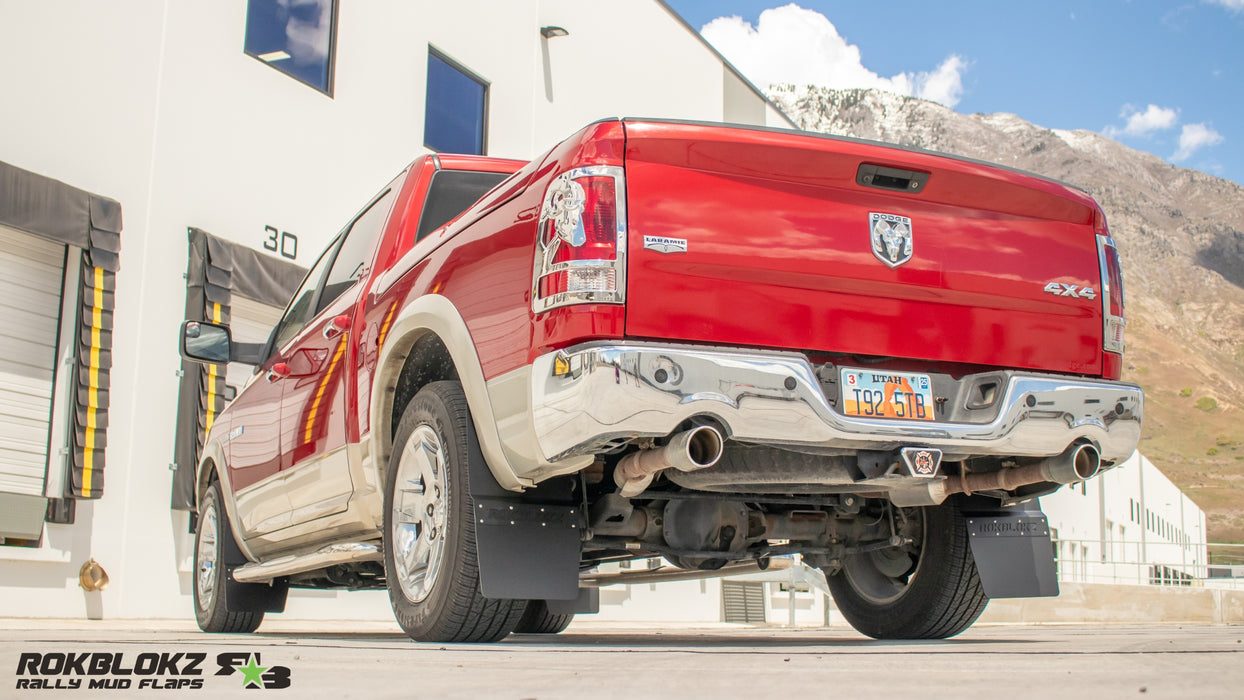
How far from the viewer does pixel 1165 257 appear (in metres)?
167

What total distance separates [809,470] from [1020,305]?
37.5 inches

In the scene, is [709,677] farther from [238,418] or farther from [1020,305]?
[238,418]

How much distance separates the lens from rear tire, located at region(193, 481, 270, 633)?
242 inches

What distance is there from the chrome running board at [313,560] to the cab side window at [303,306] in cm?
116

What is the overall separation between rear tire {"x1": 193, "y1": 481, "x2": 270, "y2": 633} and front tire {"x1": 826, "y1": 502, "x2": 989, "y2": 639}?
3.13 m

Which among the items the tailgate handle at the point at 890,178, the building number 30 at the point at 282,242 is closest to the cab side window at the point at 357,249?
the tailgate handle at the point at 890,178

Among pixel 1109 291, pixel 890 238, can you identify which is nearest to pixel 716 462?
pixel 890 238

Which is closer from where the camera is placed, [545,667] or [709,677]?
[709,677]

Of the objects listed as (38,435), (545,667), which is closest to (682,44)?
Answer: (38,435)

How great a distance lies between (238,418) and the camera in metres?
6.20

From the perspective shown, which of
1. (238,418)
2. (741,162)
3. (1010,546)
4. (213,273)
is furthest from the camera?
(213,273)

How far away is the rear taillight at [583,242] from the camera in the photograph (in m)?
3.32

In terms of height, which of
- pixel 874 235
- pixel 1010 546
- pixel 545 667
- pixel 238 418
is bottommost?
pixel 545 667

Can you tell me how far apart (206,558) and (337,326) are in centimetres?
239
